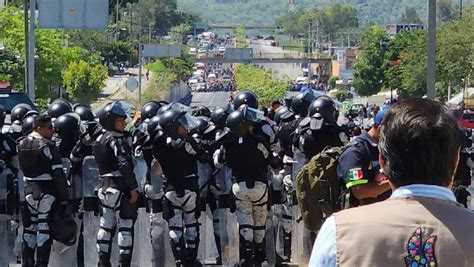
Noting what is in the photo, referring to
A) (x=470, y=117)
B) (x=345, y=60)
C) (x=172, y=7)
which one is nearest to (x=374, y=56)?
(x=345, y=60)

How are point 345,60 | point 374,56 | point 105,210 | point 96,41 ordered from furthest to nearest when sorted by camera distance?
point 345,60 < point 374,56 < point 96,41 < point 105,210

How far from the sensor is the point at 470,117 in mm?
46188

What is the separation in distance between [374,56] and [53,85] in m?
58.6

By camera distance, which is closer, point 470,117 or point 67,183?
point 67,183

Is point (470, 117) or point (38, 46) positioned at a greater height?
point (38, 46)

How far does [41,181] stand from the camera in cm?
1098

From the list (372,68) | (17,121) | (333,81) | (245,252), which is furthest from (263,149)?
(333,81)

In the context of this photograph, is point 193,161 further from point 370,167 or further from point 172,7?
point 172,7

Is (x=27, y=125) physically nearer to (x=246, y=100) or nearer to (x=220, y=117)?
(x=220, y=117)

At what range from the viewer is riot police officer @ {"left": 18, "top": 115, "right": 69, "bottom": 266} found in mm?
10805

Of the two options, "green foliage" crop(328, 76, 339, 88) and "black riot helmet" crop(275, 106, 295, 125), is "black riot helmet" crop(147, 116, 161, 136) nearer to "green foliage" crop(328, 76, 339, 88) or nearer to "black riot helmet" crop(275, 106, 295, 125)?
"black riot helmet" crop(275, 106, 295, 125)

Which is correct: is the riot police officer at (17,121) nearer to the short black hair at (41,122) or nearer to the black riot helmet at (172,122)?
the short black hair at (41,122)

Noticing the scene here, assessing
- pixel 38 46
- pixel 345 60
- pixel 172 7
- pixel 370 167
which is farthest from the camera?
pixel 172 7

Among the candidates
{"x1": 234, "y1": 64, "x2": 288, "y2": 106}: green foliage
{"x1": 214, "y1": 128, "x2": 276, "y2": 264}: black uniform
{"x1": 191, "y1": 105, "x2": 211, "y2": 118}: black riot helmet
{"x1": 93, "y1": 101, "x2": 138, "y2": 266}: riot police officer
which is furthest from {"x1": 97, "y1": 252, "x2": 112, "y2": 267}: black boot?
{"x1": 234, "y1": 64, "x2": 288, "y2": 106}: green foliage
